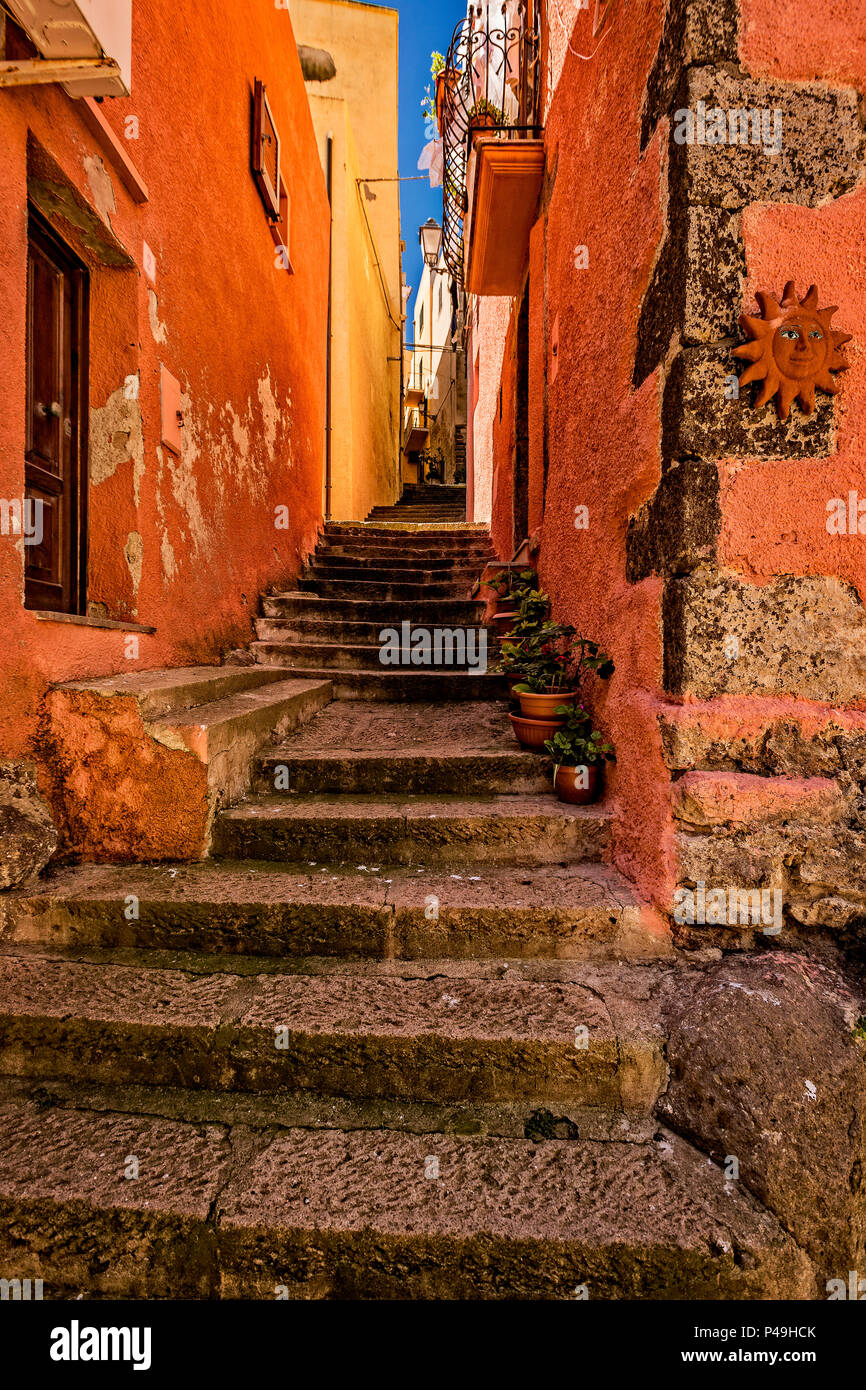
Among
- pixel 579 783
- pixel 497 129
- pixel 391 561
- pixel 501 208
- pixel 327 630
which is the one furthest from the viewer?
pixel 391 561

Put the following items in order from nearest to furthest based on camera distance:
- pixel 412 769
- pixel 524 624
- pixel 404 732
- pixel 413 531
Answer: pixel 412 769 → pixel 404 732 → pixel 524 624 → pixel 413 531

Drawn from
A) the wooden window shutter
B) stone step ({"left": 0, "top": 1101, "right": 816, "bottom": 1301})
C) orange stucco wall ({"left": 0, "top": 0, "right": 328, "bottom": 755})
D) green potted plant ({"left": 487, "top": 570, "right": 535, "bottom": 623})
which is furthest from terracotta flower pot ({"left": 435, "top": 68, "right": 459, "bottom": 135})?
stone step ({"left": 0, "top": 1101, "right": 816, "bottom": 1301})

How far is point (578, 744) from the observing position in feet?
7.35

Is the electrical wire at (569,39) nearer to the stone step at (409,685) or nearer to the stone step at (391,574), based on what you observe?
the stone step at (409,685)

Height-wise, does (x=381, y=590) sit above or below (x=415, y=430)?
below

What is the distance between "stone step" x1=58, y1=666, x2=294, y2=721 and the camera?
1954 millimetres

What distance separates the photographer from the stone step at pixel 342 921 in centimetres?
172

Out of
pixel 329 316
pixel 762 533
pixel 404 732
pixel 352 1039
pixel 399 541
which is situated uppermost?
pixel 329 316

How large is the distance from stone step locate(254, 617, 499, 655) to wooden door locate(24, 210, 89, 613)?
1655mm

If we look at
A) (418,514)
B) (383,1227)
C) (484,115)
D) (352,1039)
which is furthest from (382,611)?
(418,514)

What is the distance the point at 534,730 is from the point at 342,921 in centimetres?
113

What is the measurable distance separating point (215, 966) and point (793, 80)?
2.87 metres

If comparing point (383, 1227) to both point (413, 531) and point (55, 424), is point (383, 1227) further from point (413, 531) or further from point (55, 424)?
point (413, 531)

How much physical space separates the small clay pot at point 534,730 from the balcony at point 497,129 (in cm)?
316
